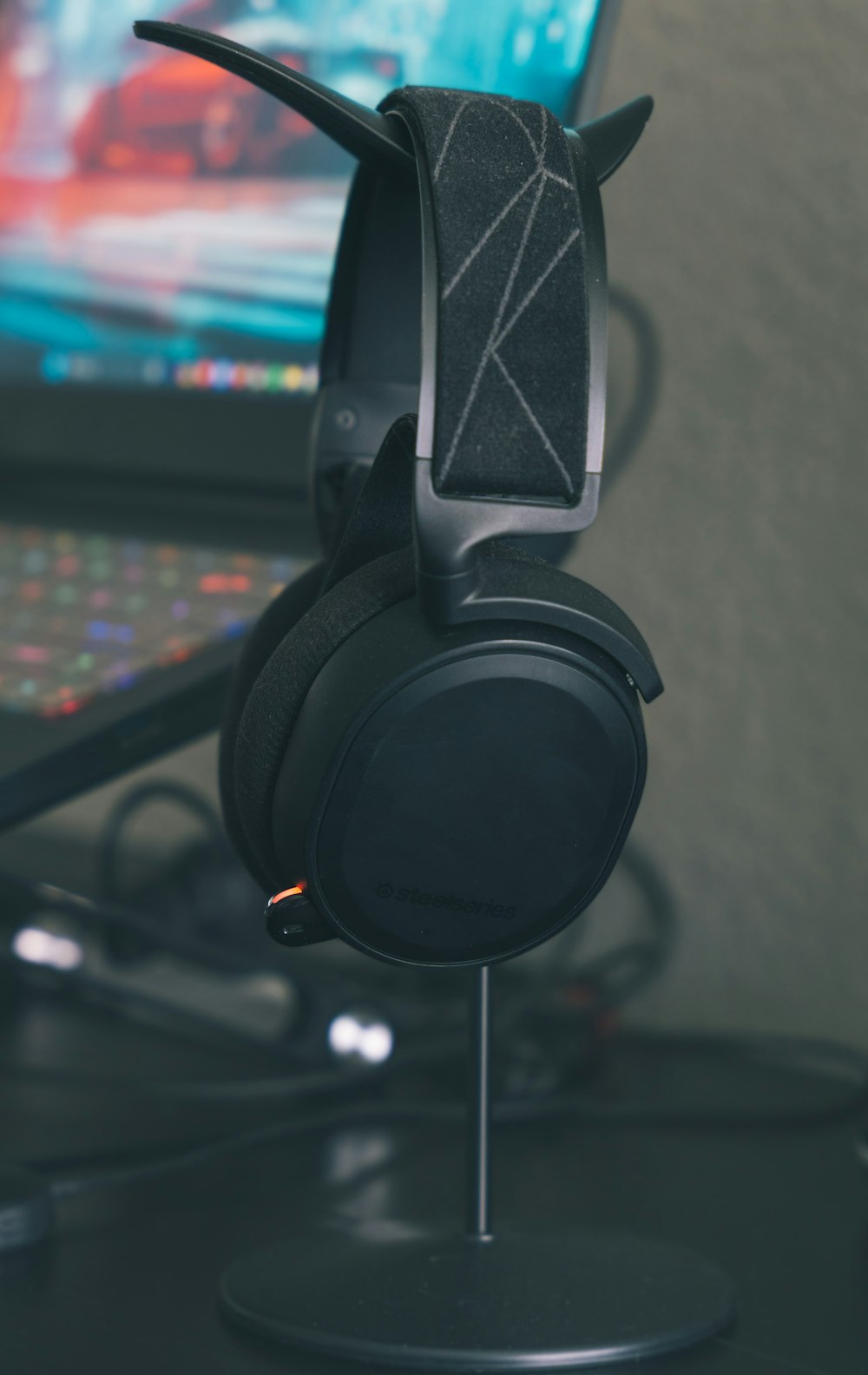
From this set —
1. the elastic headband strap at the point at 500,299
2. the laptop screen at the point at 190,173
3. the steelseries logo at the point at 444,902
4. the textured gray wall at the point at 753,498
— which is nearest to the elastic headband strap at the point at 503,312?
the elastic headband strap at the point at 500,299

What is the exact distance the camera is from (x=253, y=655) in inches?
20.6

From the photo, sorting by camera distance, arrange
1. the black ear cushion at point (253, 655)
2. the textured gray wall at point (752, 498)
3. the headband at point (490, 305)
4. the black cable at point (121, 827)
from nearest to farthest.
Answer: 1. the headband at point (490, 305)
2. the black ear cushion at point (253, 655)
3. the textured gray wall at point (752, 498)
4. the black cable at point (121, 827)

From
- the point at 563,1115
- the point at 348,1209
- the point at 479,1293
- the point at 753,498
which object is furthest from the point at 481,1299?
the point at 753,498

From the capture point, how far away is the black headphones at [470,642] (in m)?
0.41

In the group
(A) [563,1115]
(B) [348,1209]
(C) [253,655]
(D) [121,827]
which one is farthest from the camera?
(D) [121,827]

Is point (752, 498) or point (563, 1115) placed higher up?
point (752, 498)

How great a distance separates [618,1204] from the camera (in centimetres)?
68

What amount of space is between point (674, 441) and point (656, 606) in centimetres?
11

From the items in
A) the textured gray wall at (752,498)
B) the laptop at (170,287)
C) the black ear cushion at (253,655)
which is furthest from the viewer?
the textured gray wall at (752,498)

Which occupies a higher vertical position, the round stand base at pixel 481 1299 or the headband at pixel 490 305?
the headband at pixel 490 305

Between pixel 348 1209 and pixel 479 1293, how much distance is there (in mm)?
162

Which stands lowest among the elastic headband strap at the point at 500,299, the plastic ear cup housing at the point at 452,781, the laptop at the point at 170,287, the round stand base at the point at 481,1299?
the round stand base at the point at 481,1299

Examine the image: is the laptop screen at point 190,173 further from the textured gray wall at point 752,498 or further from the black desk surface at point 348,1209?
the black desk surface at point 348,1209

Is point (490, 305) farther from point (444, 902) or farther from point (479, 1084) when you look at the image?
point (479, 1084)
